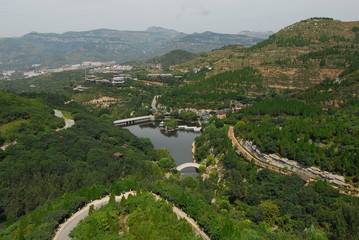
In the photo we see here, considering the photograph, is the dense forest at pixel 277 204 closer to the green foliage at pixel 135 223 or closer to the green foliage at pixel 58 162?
the green foliage at pixel 135 223

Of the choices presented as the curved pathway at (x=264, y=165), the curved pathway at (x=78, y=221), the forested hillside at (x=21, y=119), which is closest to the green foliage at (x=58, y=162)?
the forested hillside at (x=21, y=119)

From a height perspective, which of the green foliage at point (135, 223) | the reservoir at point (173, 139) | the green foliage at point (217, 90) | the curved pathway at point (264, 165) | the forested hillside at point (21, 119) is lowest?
the reservoir at point (173, 139)

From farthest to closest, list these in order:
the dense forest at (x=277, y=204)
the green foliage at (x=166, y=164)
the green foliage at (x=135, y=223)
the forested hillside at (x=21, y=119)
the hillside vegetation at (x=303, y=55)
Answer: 1. the hillside vegetation at (x=303, y=55)
2. the forested hillside at (x=21, y=119)
3. the green foliage at (x=166, y=164)
4. the dense forest at (x=277, y=204)
5. the green foliage at (x=135, y=223)

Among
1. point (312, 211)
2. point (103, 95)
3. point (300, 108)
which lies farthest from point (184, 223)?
point (103, 95)

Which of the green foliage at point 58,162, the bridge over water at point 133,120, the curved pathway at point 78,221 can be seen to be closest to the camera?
the curved pathway at point 78,221

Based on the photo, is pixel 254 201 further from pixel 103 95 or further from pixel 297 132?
pixel 103 95

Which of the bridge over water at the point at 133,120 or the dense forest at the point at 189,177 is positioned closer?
the dense forest at the point at 189,177

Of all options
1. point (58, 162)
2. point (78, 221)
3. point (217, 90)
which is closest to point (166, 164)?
point (58, 162)

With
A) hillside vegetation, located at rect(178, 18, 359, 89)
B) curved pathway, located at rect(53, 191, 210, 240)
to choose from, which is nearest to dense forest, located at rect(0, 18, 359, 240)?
curved pathway, located at rect(53, 191, 210, 240)

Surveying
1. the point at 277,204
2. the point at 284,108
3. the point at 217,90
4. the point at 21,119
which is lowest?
the point at 217,90

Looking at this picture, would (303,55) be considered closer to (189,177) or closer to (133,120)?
(133,120)
